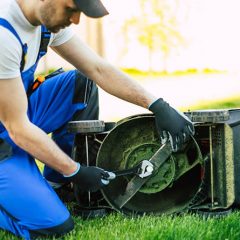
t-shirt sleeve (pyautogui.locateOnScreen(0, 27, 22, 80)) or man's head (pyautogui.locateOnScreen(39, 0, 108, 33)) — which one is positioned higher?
man's head (pyautogui.locateOnScreen(39, 0, 108, 33))

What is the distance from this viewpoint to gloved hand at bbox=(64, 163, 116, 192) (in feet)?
9.37

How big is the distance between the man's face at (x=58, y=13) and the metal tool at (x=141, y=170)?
77 cm

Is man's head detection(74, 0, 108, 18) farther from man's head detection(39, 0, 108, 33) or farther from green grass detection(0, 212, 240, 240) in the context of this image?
green grass detection(0, 212, 240, 240)

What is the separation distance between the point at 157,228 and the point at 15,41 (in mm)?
1061

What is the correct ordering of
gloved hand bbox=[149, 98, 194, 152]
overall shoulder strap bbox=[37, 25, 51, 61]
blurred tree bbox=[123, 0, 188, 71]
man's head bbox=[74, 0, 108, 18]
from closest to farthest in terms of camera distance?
man's head bbox=[74, 0, 108, 18], gloved hand bbox=[149, 98, 194, 152], overall shoulder strap bbox=[37, 25, 51, 61], blurred tree bbox=[123, 0, 188, 71]

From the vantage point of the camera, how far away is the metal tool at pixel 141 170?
9.82 ft

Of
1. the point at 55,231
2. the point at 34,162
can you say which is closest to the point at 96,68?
the point at 34,162

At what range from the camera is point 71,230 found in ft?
9.52

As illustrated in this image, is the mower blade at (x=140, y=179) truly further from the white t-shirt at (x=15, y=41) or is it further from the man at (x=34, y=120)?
the white t-shirt at (x=15, y=41)

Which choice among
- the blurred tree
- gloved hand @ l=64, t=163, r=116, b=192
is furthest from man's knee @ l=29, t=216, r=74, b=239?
the blurred tree

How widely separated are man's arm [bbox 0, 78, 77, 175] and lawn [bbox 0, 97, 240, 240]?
0.32 metres

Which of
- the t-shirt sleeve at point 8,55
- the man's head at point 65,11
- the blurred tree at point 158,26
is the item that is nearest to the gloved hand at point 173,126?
the man's head at point 65,11

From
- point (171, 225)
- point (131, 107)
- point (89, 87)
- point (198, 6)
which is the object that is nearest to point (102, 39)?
point (198, 6)

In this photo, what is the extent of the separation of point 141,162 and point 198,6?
9514 mm
